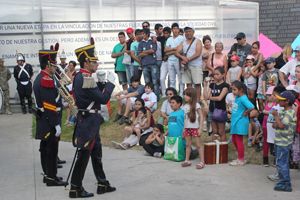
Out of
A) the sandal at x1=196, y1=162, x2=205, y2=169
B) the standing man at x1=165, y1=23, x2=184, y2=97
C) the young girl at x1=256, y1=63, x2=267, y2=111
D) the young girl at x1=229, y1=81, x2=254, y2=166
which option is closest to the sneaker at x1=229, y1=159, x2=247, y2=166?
the young girl at x1=229, y1=81, x2=254, y2=166

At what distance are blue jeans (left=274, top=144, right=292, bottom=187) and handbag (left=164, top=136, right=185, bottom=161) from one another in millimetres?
2045

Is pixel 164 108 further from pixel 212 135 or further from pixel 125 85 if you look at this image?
pixel 125 85

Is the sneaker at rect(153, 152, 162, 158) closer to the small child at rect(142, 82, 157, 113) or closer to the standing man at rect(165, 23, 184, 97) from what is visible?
the small child at rect(142, 82, 157, 113)

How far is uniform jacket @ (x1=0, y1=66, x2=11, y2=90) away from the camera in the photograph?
471 inches

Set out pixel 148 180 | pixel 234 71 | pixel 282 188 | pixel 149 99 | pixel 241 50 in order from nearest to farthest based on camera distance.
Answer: pixel 282 188 → pixel 148 180 → pixel 234 71 → pixel 149 99 → pixel 241 50

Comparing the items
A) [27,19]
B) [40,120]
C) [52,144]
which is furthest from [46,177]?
[27,19]

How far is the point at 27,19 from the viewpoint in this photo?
494 inches

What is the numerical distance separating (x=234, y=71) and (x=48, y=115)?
4821 millimetres

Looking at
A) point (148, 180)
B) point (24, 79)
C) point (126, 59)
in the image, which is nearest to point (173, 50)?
point (126, 59)

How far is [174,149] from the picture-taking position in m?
6.75

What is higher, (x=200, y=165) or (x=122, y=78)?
(x=122, y=78)

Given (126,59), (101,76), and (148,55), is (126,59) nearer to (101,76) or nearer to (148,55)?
(148,55)

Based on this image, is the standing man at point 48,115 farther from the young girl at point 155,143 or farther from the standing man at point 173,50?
the standing man at point 173,50

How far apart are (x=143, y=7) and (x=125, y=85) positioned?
3.51 metres
